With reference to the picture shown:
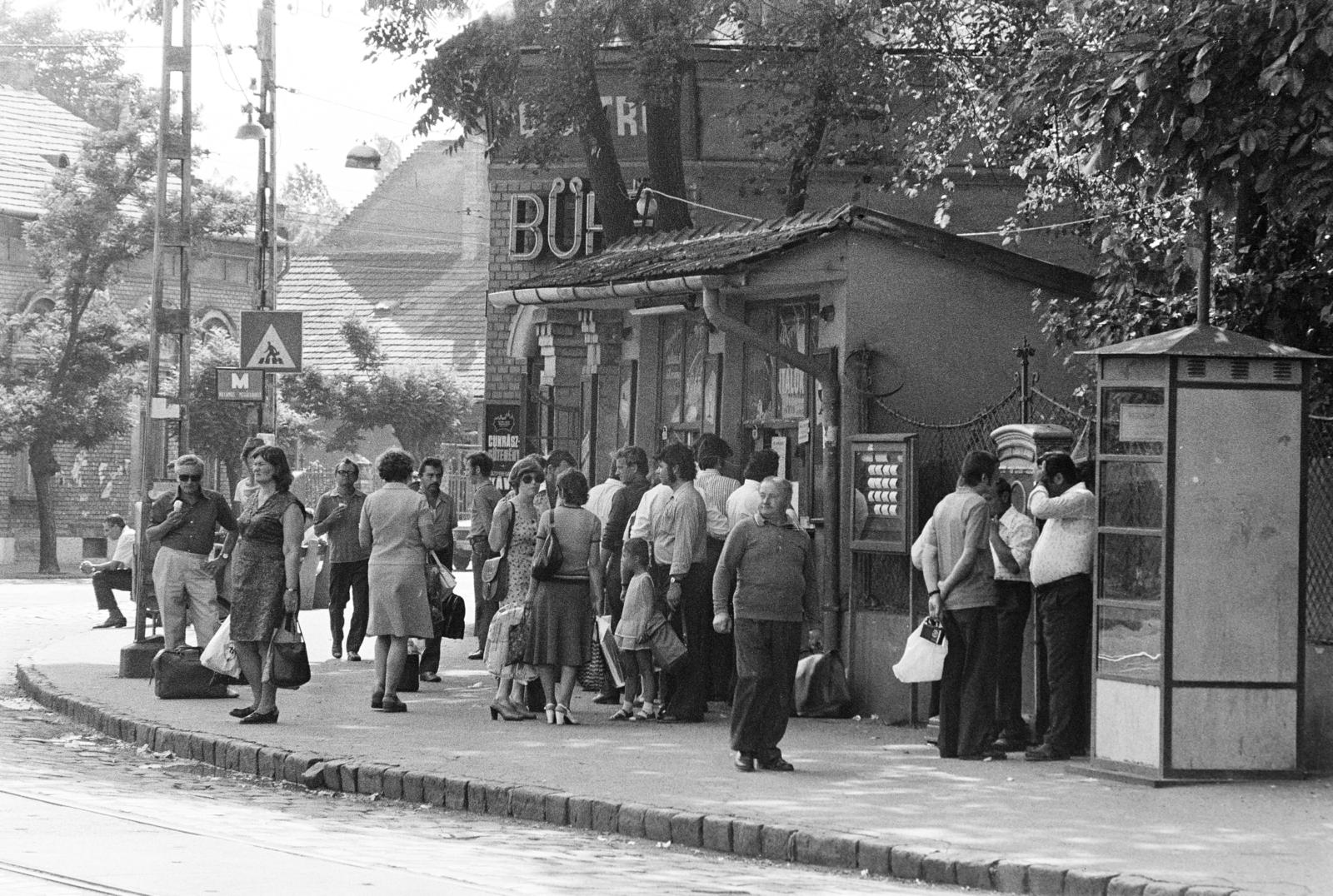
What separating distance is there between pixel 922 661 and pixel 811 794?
220cm

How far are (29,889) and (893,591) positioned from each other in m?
8.12

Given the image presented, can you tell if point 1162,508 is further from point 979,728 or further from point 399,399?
point 399,399

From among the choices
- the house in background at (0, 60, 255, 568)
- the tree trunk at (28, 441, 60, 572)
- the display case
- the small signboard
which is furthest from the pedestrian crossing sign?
the house in background at (0, 60, 255, 568)

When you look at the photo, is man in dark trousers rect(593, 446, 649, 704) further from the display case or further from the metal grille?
the metal grille

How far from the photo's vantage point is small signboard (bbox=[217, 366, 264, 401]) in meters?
23.4

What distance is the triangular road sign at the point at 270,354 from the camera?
888 inches

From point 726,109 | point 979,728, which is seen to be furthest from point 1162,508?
point 726,109

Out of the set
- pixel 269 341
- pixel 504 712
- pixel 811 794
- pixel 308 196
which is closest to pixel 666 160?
pixel 269 341

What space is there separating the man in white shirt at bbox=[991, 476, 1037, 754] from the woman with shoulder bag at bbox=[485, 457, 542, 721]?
349cm

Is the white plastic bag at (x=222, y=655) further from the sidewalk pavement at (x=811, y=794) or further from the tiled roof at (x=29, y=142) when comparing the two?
the tiled roof at (x=29, y=142)

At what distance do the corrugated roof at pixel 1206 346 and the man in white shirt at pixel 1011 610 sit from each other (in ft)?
5.47

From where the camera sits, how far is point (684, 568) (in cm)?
1464

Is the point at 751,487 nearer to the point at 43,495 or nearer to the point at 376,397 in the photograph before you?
the point at 43,495

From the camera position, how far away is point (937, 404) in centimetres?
1609
